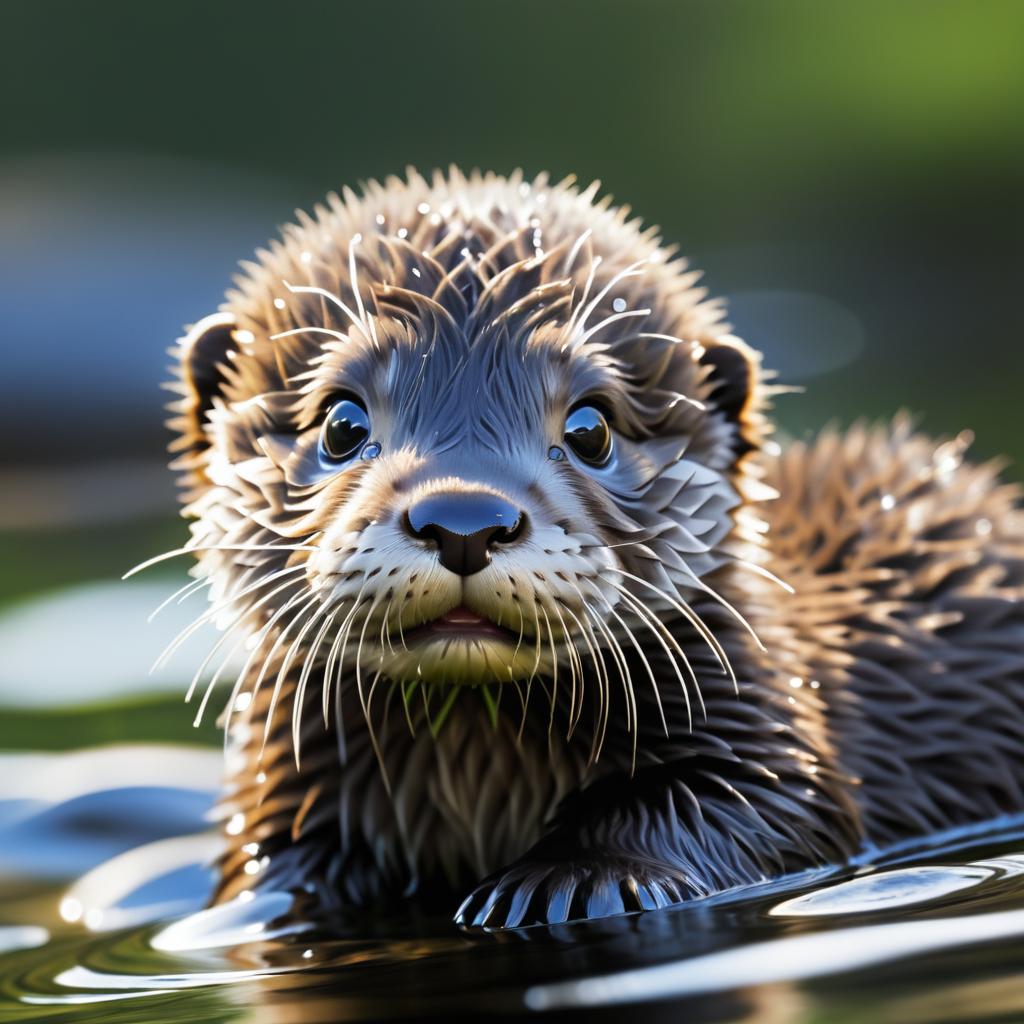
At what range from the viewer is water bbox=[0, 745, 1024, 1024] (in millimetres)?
2074

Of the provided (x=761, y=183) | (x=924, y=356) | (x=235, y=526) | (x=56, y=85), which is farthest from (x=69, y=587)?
(x=761, y=183)

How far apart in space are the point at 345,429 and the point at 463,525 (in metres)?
0.51

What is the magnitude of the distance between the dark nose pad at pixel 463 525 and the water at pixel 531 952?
0.53 meters

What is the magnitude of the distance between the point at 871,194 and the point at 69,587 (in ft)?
43.3

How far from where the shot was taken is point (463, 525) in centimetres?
246

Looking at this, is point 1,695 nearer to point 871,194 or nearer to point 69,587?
point 69,587

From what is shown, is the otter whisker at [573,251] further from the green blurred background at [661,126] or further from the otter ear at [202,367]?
the green blurred background at [661,126]

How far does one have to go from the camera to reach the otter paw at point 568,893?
2.70 meters

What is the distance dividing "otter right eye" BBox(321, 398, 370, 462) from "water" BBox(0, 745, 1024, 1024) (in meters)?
0.75

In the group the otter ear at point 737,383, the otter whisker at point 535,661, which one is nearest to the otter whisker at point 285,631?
→ the otter whisker at point 535,661

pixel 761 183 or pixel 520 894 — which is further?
pixel 761 183

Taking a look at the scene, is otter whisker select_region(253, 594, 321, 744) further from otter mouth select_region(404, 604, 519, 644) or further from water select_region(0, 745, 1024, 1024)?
water select_region(0, 745, 1024, 1024)

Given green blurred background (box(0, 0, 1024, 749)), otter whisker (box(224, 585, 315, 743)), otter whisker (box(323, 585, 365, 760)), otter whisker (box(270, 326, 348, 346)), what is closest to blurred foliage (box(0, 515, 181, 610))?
otter whisker (box(224, 585, 315, 743))

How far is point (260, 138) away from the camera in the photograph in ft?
56.4
